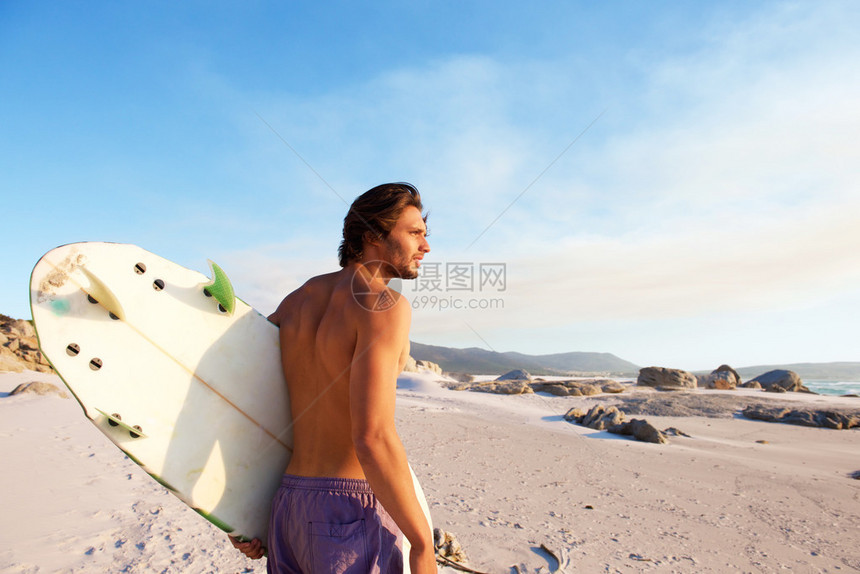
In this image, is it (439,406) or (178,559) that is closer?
(178,559)

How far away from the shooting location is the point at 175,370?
1.78 metres

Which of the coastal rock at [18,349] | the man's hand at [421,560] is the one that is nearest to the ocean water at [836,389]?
the man's hand at [421,560]

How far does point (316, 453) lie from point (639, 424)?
287 inches

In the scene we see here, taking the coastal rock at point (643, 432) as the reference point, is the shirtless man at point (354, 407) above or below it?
above

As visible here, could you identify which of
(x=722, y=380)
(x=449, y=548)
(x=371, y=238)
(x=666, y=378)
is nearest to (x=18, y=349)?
(x=449, y=548)

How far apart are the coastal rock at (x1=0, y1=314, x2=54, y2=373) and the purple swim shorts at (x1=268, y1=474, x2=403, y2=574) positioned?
13.8m

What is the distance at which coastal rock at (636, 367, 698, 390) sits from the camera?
59.2 feet

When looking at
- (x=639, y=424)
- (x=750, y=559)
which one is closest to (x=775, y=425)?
(x=639, y=424)

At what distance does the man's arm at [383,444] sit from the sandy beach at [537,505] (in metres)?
1.89

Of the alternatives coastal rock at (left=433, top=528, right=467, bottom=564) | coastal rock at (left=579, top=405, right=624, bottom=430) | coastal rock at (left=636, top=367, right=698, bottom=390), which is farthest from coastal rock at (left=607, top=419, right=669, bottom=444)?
coastal rock at (left=636, top=367, right=698, bottom=390)

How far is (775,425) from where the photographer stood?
9.84 m

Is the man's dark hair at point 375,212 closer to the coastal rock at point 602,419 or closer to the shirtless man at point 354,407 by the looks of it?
the shirtless man at point 354,407

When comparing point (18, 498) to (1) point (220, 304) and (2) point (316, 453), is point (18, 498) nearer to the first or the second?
(1) point (220, 304)

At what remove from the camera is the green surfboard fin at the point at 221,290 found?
6.14ft
